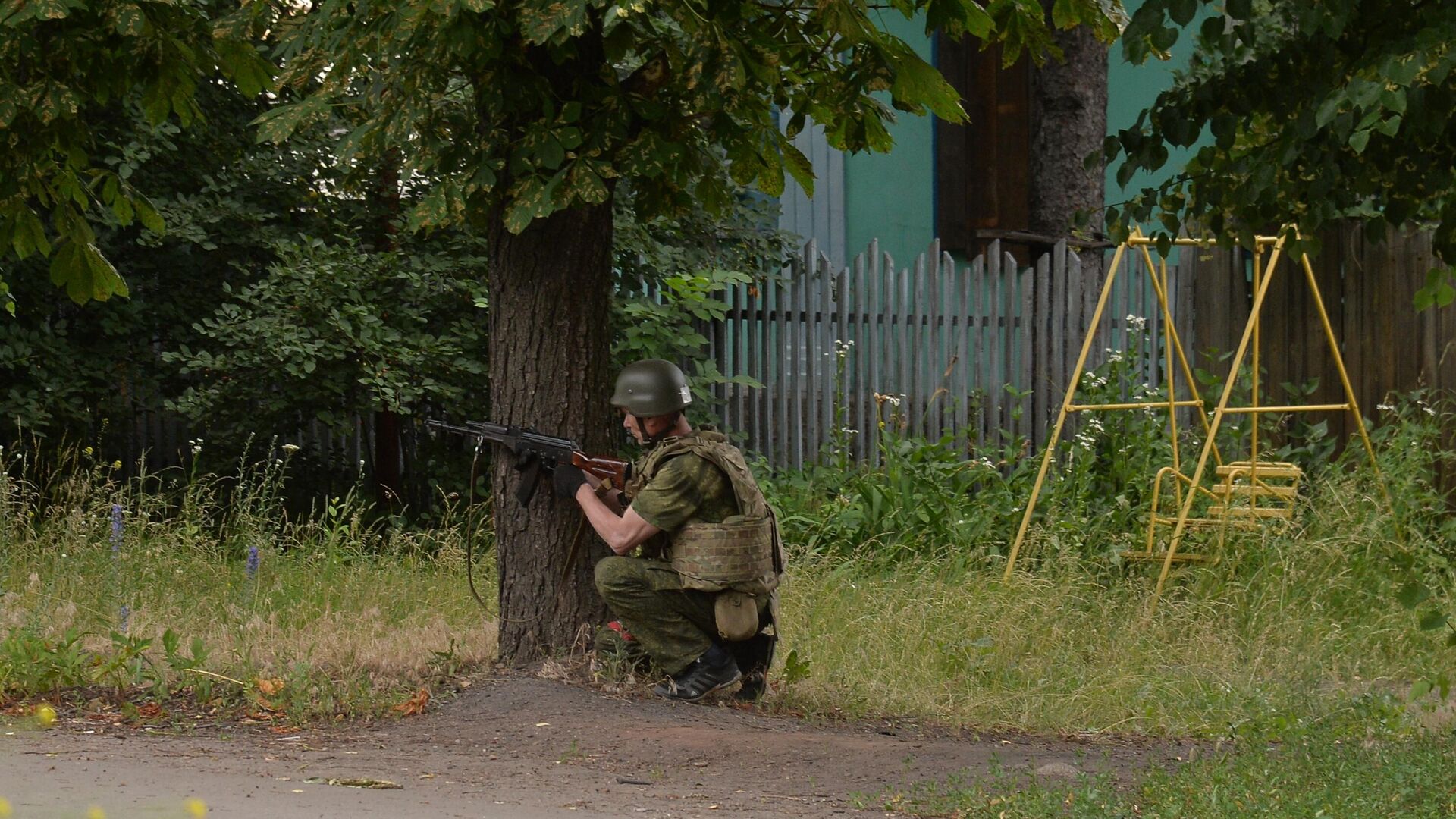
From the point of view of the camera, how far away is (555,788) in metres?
4.51

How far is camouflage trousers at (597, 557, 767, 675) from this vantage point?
19.2 feet

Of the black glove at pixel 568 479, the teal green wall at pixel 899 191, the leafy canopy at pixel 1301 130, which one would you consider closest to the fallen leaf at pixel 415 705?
the black glove at pixel 568 479

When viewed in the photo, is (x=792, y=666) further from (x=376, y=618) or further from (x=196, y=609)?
(x=196, y=609)

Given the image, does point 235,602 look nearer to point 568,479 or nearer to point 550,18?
point 568,479

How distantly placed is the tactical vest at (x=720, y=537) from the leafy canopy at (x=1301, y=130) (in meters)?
1.69

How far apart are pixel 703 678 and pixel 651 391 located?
112cm

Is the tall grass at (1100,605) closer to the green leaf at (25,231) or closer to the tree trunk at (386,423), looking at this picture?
the tree trunk at (386,423)

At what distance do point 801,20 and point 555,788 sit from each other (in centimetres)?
351

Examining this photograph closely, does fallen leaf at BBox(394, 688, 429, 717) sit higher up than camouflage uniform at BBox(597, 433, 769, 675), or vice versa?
camouflage uniform at BBox(597, 433, 769, 675)

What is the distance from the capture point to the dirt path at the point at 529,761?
4199 millimetres

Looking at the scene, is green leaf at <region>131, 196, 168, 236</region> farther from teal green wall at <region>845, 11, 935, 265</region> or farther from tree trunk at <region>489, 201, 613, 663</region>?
teal green wall at <region>845, 11, 935, 265</region>

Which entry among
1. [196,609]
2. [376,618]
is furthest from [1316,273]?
[196,609]

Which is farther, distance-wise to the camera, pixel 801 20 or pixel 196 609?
pixel 196 609

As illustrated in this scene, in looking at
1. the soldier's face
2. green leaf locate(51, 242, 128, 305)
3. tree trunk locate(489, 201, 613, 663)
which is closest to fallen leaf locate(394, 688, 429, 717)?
tree trunk locate(489, 201, 613, 663)
